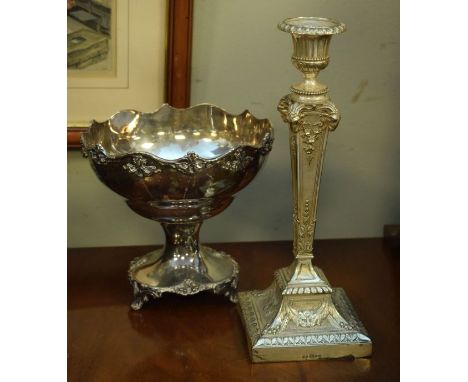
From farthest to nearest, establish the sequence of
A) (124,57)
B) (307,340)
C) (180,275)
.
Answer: (124,57), (180,275), (307,340)

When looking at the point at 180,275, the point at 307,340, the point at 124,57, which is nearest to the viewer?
the point at 307,340

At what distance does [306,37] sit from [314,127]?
96mm

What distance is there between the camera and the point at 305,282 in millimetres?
942

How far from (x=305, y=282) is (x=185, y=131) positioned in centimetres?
28

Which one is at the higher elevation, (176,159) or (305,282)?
(176,159)

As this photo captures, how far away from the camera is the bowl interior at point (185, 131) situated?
1.08 meters

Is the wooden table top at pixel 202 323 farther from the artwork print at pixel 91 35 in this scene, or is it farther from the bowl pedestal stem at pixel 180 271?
the artwork print at pixel 91 35

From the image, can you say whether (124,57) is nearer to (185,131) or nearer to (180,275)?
(185,131)

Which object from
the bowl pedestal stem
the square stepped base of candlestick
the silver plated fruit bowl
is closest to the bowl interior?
the silver plated fruit bowl

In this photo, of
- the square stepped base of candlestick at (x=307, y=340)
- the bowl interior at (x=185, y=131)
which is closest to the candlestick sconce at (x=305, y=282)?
the square stepped base of candlestick at (x=307, y=340)

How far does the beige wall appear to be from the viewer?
1.16 meters

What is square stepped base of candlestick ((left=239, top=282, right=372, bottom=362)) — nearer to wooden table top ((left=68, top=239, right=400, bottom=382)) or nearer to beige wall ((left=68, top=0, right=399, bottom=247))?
wooden table top ((left=68, top=239, right=400, bottom=382))

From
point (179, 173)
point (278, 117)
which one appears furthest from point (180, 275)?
point (278, 117)

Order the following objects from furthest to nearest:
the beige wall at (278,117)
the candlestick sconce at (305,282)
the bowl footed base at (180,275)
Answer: the beige wall at (278,117)
the bowl footed base at (180,275)
the candlestick sconce at (305,282)
